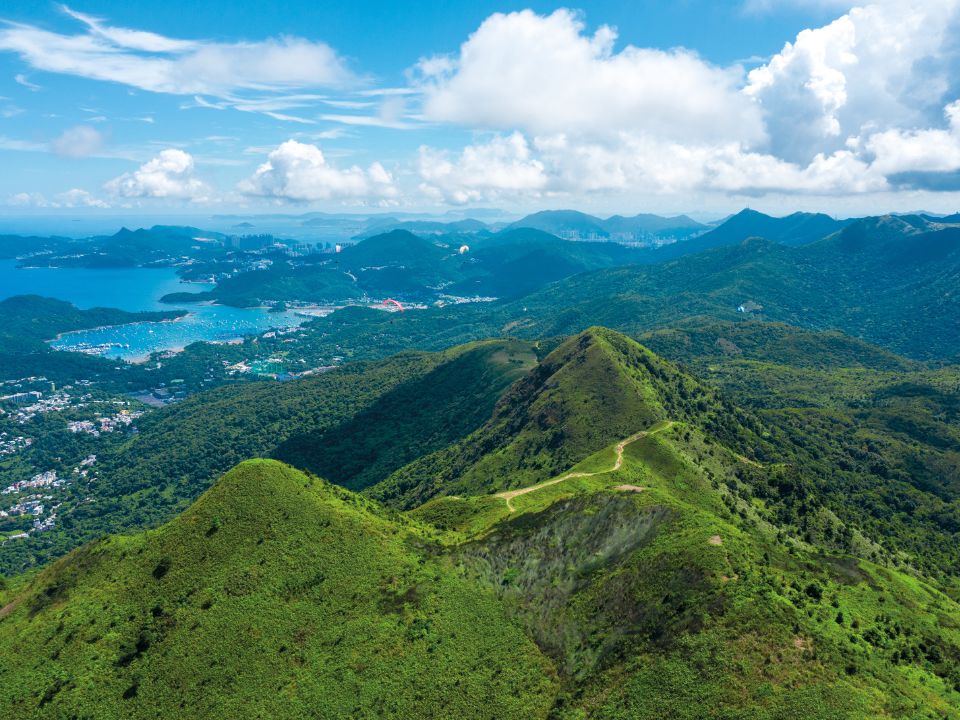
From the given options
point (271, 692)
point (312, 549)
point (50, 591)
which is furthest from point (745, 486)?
point (50, 591)

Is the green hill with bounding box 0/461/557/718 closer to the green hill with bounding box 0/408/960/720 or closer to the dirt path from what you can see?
the green hill with bounding box 0/408/960/720

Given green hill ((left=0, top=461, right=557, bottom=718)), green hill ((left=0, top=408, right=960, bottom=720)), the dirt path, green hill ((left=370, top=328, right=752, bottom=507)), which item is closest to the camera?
green hill ((left=0, top=408, right=960, bottom=720))

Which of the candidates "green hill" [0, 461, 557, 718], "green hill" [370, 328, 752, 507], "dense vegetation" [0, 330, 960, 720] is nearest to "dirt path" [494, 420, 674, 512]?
"dense vegetation" [0, 330, 960, 720]

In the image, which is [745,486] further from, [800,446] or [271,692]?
[271,692]

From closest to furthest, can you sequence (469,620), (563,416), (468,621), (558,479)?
(468,621) → (469,620) → (558,479) → (563,416)

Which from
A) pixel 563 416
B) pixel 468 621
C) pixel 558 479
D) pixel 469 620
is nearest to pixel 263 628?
pixel 468 621

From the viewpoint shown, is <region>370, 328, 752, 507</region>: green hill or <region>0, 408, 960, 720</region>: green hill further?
<region>370, 328, 752, 507</region>: green hill

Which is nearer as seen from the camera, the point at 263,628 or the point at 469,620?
the point at 263,628

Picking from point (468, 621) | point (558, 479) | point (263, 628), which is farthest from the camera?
point (558, 479)

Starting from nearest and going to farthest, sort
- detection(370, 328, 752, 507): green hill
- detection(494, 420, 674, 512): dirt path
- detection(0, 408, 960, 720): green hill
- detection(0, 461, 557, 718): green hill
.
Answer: detection(0, 408, 960, 720): green hill, detection(0, 461, 557, 718): green hill, detection(494, 420, 674, 512): dirt path, detection(370, 328, 752, 507): green hill

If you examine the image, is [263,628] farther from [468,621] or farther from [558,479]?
[558,479]

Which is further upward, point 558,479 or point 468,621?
point 468,621

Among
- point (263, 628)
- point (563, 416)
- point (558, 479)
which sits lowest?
point (563, 416)
